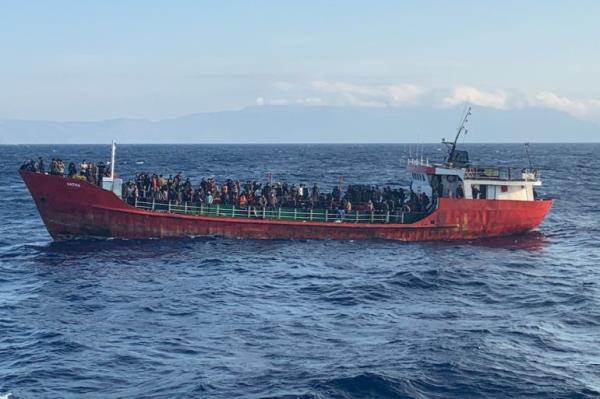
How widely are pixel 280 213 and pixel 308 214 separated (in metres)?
1.53

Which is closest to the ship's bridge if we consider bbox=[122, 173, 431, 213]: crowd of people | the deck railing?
bbox=[122, 173, 431, 213]: crowd of people

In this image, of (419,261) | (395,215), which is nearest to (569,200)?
(395,215)

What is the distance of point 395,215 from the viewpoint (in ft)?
132

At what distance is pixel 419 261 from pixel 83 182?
16.8 meters

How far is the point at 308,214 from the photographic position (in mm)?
39750

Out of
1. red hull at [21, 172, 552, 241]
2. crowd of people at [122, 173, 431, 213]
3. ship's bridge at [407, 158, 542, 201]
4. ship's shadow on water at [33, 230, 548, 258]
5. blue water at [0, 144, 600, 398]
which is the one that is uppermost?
ship's bridge at [407, 158, 542, 201]

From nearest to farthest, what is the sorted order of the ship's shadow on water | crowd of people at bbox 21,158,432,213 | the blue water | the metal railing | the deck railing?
the blue water → the ship's shadow on water → crowd of people at bbox 21,158,432,213 → the deck railing → the metal railing

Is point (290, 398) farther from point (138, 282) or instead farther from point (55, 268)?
point (55, 268)

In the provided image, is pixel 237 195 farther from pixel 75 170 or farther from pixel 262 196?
pixel 75 170

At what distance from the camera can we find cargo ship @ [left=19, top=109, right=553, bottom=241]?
1460 inches

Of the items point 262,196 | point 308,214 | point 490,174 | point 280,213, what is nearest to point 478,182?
point 490,174

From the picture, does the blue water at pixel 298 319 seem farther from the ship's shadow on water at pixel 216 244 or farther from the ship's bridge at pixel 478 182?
the ship's bridge at pixel 478 182

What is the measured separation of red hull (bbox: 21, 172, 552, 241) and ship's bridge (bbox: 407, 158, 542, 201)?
2.37 feet

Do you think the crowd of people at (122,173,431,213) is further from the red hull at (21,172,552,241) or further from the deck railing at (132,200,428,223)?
the red hull at (21,172,552,241)
